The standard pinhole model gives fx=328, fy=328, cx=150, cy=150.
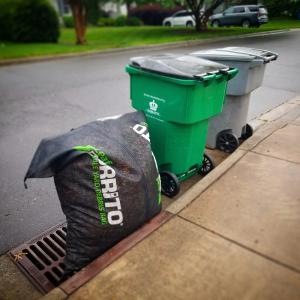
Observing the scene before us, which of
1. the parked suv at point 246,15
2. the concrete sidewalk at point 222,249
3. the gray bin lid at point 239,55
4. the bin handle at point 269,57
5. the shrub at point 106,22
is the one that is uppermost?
the parked suv at point 246,15

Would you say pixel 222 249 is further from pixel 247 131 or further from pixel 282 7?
pixel 282 7

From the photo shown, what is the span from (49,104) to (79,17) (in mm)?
10052

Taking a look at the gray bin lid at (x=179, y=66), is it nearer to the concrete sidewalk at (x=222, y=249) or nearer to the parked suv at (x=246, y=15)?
the concrete sidewalk at (x=222, y=249)

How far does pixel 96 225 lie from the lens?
2.31 metres

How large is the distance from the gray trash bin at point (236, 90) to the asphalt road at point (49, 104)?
0.51 meters

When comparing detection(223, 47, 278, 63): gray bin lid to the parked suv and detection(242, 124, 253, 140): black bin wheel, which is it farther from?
detection(242, 124, 253, 140): black bin wheel

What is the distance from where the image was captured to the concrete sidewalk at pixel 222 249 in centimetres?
204

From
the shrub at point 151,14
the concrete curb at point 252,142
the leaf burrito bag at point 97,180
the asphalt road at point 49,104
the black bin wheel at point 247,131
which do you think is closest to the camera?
the leaf burrito bag at point 97,180

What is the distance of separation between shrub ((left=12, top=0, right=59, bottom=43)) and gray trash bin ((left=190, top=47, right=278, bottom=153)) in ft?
50.1

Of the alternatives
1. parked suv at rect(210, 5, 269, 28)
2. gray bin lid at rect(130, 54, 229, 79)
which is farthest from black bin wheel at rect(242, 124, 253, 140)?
gray bin lid at rect(130, 54, 229, 79)

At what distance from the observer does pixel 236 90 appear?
388 centimetres

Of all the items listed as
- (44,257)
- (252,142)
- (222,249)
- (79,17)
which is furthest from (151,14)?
(222,249)

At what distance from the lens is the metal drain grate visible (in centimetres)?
241

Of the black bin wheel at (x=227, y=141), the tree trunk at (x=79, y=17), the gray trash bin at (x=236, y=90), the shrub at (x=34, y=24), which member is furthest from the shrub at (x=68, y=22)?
the black bin wheel at (x=227, y=141)
